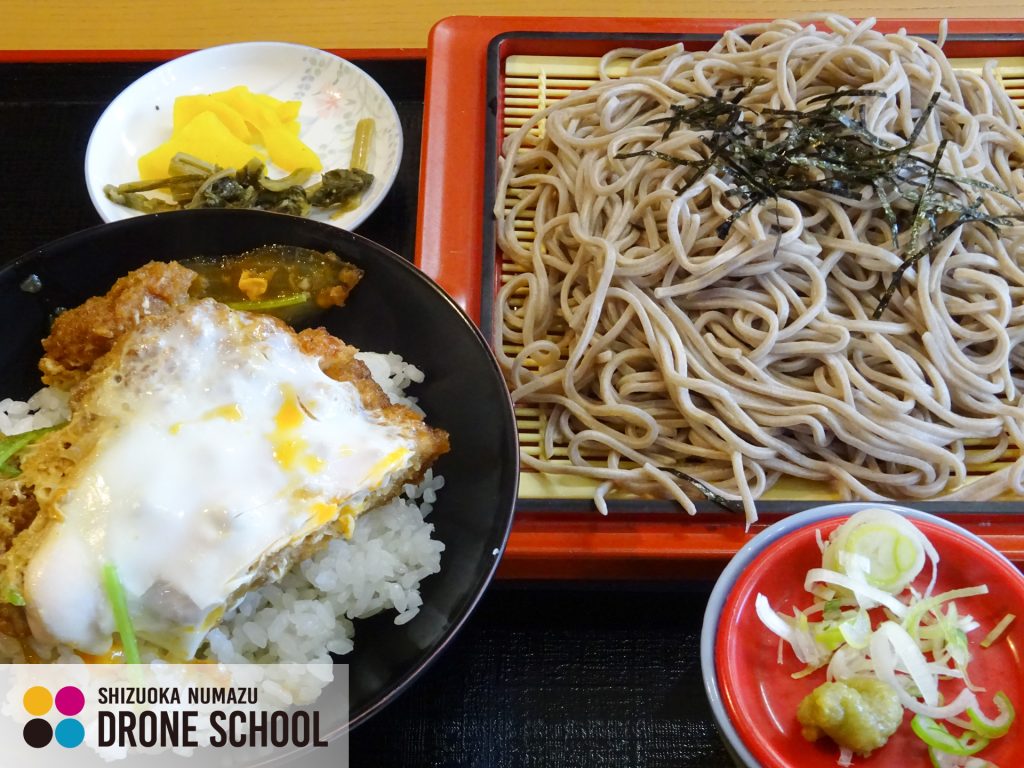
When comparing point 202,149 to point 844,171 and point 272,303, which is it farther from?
point 844,171

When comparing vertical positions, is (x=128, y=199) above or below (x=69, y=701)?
above

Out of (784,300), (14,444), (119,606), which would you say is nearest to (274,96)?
(14,444)

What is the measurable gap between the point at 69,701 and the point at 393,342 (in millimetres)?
828

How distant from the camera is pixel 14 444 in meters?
1.36

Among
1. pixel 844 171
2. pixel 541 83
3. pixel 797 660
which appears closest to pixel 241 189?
pixel 541 83

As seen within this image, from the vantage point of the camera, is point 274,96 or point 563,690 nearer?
point 563,690

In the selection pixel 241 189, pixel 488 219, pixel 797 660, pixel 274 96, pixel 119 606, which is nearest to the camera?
pixel 119 606

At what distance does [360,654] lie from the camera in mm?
1300

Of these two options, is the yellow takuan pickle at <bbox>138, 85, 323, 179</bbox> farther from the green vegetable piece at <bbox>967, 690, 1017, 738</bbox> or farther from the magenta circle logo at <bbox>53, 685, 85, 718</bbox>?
the green vegetable piece at <bbox>967, 690, 1017, 738</bbox>

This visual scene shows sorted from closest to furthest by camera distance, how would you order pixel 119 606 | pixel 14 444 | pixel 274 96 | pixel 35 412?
pixel 119 606
pixel 14 444
pixel 35 412
pixel 274 96

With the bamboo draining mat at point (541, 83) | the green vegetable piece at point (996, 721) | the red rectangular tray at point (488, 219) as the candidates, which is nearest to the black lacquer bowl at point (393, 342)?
the red rectangular tray at point (488, 219)

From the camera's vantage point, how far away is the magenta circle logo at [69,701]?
117cm

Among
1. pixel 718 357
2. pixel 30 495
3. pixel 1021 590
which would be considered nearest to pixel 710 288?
pixel 718 357

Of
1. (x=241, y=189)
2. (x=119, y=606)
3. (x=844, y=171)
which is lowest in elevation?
(x=119, y=606)
